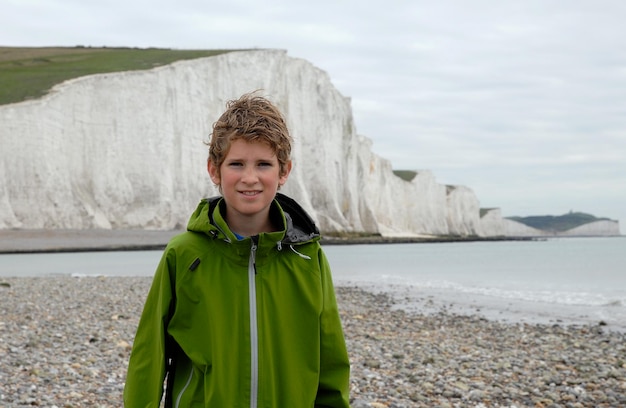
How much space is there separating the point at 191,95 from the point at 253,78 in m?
5.30

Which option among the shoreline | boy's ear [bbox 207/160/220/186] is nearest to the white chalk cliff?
the shoreline

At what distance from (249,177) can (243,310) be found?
39 cm

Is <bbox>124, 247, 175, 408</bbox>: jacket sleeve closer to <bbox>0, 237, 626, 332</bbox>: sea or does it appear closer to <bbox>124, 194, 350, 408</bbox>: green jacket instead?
<bbox>124, 194, 350, 408</bbox>: green jacket

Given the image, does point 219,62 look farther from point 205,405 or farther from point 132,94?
point 205,405

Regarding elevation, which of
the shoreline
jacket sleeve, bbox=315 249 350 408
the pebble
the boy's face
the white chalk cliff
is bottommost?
the shoreline

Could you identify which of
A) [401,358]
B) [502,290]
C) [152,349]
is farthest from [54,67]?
[152,349]

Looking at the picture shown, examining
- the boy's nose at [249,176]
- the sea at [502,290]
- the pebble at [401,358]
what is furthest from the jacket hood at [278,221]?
the sea at [502,290]

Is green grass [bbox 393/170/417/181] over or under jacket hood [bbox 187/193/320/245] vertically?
over

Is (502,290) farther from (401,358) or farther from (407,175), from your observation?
(407,175)

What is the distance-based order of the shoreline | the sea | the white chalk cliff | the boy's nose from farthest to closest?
the white chalk cliff
the shoreline
the sea
the boy's nose

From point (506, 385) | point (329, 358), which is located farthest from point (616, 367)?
point (329, 358)

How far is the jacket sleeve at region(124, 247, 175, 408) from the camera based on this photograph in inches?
82.3

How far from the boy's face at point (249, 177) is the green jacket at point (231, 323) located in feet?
0.28

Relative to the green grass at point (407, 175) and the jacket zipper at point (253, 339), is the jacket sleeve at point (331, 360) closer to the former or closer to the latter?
the jacket zipper at point (253, 339)
